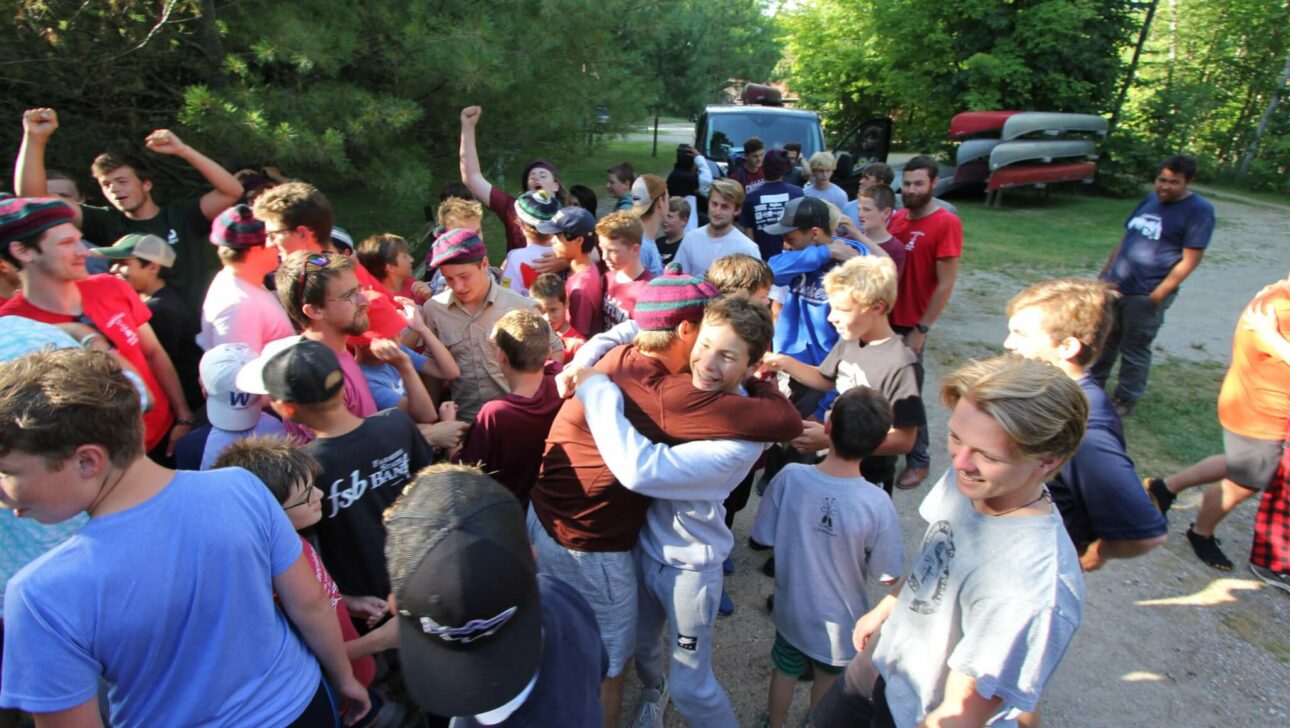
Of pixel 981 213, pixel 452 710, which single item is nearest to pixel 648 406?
pixel 452 710

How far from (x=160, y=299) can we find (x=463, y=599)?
9.61 feet

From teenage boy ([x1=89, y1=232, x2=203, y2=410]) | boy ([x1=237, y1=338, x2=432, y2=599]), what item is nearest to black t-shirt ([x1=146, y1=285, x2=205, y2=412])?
teenage boy ([x1=89, y1=232, x2=203, y2=410])

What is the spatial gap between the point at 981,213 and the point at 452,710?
15175 mm

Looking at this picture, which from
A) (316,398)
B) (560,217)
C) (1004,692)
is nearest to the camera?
(1004,692)

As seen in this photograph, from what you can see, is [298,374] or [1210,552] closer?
[298,374]

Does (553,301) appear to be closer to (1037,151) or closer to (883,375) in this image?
(883,375)

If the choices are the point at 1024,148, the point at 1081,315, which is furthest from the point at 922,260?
the point at 1024,148

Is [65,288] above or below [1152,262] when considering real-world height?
above

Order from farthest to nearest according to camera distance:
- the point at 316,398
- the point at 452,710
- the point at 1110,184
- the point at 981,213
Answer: the point at 1110,184 < the point at 981,213 < the point at 316,398 < the point at 452,710

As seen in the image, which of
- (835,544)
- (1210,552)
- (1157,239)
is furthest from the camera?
(1157,239)

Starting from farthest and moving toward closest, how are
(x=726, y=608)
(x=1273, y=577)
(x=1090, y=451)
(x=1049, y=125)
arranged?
(x=1049, y=125) < (x=1273, y=577) < (x=726, y=608) < (x=1090, y=451)

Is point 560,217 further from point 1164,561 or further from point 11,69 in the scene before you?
point 1164,561

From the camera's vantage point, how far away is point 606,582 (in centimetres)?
220

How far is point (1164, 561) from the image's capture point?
3664 mm
